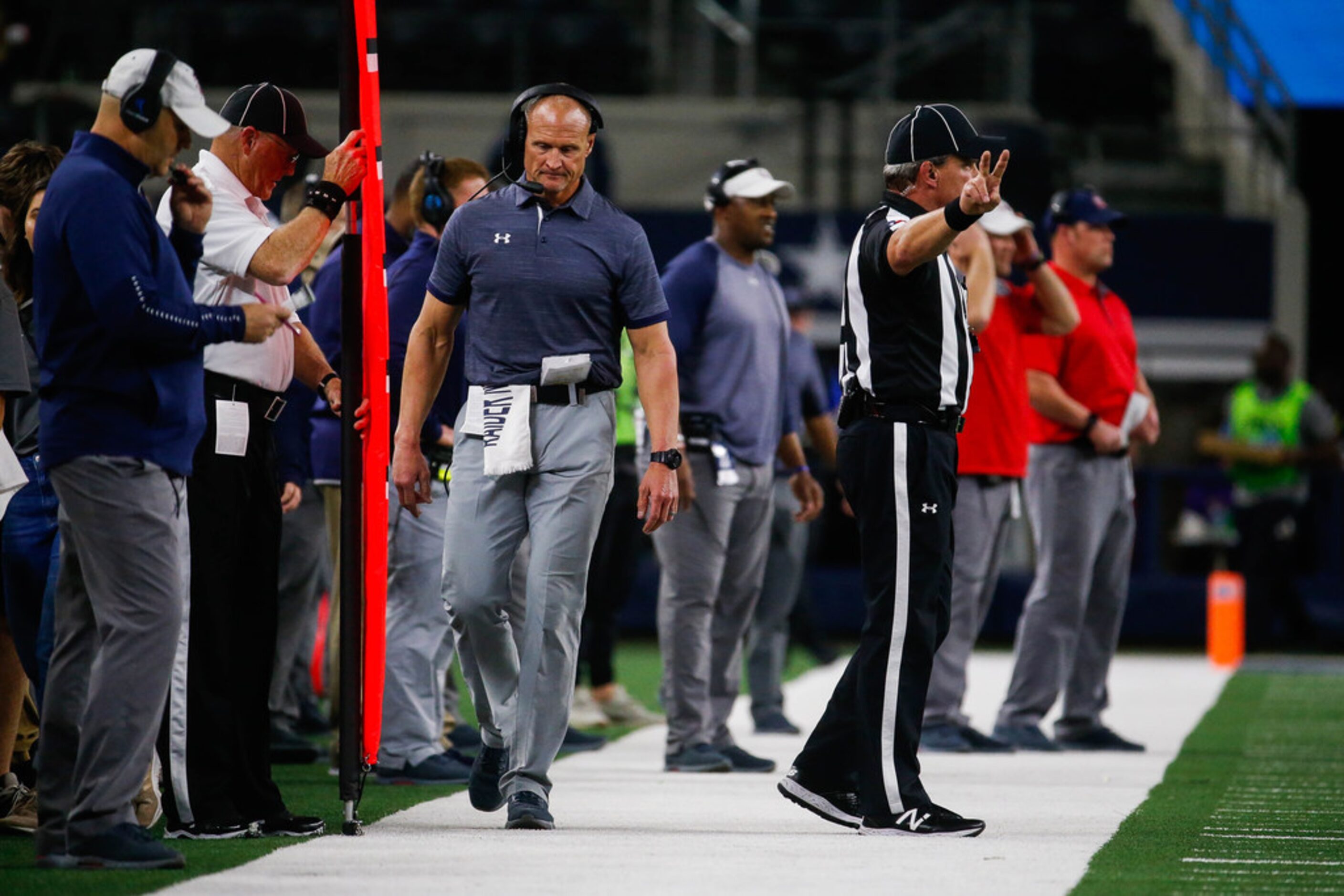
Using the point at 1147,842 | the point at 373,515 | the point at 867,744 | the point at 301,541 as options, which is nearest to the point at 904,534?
the point at 867,744

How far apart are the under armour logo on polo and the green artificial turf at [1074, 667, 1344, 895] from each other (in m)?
0.46

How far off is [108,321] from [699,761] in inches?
132

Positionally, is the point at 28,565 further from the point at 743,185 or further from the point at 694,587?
the point at 743,185

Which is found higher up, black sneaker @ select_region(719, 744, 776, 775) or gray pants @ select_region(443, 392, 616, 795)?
gray pants @ select_region(443, 392, 616, 795)

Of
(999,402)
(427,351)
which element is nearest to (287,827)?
(427,351)

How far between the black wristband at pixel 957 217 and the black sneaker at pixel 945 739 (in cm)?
345

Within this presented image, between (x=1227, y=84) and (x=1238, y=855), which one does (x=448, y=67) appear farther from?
(x=1238, y=855)

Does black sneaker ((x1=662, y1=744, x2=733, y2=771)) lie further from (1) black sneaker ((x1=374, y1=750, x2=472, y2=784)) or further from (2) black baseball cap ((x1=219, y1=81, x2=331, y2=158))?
(2) black baseball cap ((x1=219, y1=81, x2=331, y2=158))

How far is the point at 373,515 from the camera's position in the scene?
557 centimetres

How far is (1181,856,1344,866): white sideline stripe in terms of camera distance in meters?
5.05

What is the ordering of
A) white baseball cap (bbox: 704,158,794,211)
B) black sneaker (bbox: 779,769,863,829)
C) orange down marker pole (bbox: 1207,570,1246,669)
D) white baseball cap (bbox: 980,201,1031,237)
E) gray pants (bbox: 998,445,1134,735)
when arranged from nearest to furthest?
black sneaker (bbox: 779,769,863,829) → white baseball cap (bbox: 704,158,794,211) → white baseball cap (bbox: 980,201,1031,237) → gray pants (bbox: 998,445,1134,735) → orange down marker pole (bbox: 1207,570,1246,669)

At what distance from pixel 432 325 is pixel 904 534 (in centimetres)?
142

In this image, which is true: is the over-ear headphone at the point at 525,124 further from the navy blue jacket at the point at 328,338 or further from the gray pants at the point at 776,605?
the gray pants at the point at 776,605

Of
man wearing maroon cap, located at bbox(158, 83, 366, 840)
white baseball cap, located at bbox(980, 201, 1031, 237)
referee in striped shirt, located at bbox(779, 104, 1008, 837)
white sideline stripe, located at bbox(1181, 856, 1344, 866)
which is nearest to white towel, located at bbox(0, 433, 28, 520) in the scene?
man wearing maroon cap, located at bbox(158, 83, 366, 840)
